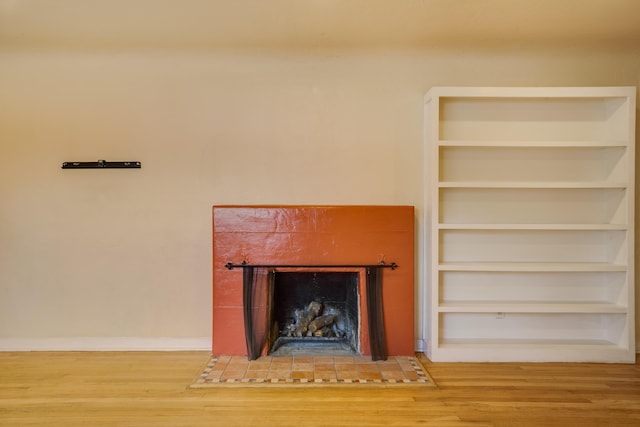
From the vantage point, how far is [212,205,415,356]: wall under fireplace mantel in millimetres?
3172

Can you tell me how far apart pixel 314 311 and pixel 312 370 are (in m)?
0.53

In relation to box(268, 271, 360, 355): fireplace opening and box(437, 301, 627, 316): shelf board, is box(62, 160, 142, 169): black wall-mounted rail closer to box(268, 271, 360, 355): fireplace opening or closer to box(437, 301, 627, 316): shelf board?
box(268, 271, 360, 355): fireplace opening

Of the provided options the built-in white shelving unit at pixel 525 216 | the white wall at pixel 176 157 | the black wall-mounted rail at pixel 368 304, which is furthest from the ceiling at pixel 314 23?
the black wall-mounted rail at pixel 368 304

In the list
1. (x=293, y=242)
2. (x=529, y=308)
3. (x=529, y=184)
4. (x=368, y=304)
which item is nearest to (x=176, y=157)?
(x=293, y=242)

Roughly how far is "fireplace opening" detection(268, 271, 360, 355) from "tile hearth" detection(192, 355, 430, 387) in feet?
0.64

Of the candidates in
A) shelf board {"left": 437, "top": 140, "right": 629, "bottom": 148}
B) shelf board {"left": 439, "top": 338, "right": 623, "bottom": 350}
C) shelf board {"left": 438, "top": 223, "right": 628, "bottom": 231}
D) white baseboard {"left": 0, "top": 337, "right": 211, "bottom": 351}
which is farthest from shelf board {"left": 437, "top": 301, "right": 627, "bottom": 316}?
white baseboard {"left": 0, "top": 337, "right": 211, "bottom": 351}

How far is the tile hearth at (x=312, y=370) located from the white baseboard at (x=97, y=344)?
1.16 ft

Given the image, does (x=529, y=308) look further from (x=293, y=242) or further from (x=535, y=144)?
(x=293, y=242)

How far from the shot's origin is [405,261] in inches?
126

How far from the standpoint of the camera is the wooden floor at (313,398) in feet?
7.53

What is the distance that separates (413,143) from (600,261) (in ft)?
5.51

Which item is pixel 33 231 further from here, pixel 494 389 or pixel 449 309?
pixel 494 389

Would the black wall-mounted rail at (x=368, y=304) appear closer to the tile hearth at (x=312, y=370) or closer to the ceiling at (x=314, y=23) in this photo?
the tile hearth at (x=312, y=370)

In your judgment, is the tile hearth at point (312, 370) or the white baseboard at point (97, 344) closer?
the tile hearth at point (312, 370)
